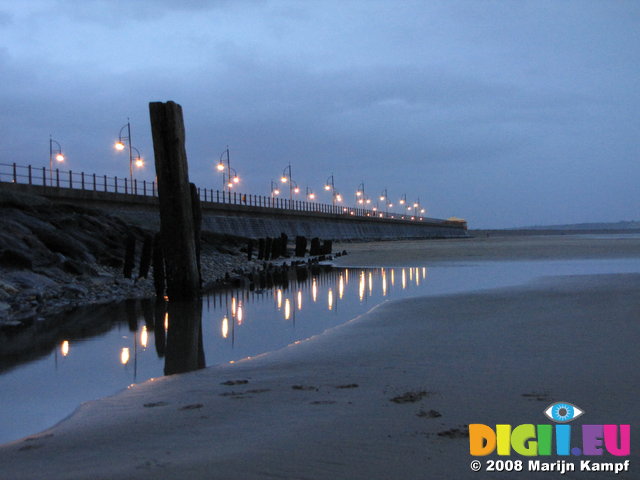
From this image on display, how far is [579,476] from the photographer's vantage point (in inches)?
123

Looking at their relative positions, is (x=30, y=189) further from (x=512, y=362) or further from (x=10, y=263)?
(x=512, y=362)

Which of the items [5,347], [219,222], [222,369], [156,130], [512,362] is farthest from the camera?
[219,222]

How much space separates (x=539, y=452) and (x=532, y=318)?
20.3 feet

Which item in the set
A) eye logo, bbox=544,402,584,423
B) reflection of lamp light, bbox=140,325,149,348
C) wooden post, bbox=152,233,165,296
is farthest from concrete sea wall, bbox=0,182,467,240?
eye logo, bbox=544,402,584,423

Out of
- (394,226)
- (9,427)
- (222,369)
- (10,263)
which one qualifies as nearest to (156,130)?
(10,263)

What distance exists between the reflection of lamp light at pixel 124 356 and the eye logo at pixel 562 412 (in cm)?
527

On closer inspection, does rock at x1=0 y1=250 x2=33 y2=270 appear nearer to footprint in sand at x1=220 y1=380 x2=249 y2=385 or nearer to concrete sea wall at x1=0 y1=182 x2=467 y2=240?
footprint in sand at x1=220 y1=380 x2=249 y2=385

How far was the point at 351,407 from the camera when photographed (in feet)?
15.2

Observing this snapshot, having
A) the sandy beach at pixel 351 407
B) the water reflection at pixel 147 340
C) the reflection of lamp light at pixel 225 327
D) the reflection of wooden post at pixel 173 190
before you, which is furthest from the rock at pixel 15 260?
the sandy beach at pixel 351 407

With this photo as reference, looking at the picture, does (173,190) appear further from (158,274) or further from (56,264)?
(56,264)

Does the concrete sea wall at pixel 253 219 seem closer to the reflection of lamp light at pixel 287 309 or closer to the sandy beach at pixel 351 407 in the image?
the reflection of lamp light at pixel 287 309

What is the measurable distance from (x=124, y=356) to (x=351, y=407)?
4490 millimetres

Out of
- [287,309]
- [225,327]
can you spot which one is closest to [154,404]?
[225,327]

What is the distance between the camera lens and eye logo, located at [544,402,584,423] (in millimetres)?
4051
